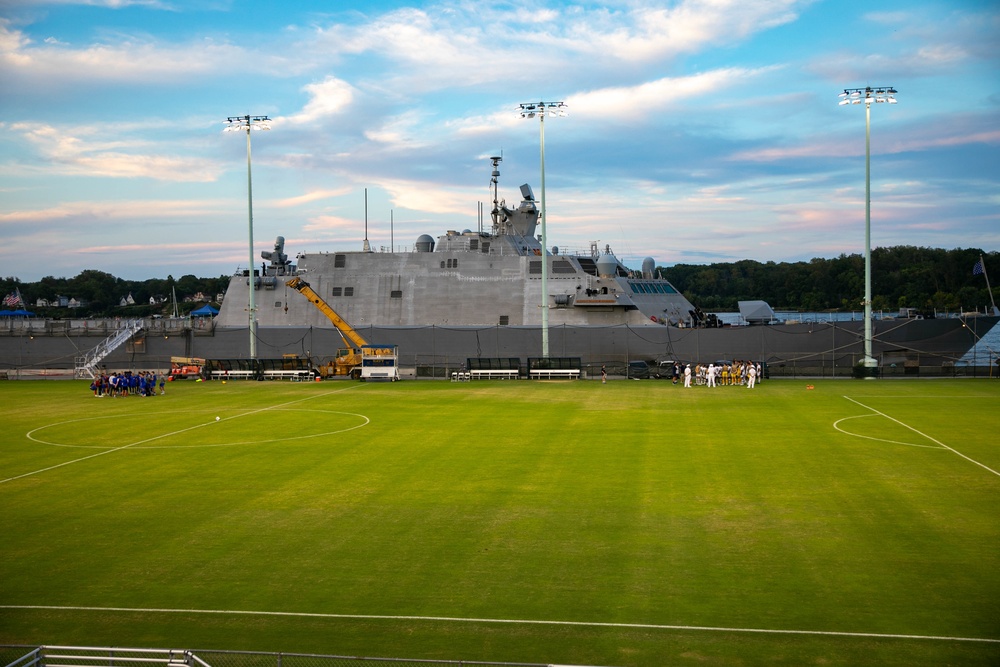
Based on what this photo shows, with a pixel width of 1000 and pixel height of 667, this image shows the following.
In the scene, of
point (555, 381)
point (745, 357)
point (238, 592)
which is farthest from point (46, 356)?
point (238, 592)

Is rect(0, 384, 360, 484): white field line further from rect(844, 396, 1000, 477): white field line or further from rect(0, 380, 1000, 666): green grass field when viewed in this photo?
rect(844, 396, 1000, 477): white field line

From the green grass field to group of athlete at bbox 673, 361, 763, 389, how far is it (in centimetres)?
1207

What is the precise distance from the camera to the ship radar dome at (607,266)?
171ft

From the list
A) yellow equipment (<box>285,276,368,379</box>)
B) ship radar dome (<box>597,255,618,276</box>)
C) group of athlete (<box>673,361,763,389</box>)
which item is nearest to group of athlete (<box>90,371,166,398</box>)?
yellow equipment (<box>285,276,368,379</box>)

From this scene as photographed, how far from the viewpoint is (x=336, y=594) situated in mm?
11891

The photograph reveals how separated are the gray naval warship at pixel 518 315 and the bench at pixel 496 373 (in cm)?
281

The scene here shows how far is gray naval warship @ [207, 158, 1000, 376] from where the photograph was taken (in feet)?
158

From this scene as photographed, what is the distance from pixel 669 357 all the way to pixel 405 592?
39.1m

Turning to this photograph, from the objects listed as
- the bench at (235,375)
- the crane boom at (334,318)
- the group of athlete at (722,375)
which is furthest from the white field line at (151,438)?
the group of athlete at (722,375)

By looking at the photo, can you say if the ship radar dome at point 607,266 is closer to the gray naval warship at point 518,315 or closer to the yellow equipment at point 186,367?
the gray naval warship at point 518,315

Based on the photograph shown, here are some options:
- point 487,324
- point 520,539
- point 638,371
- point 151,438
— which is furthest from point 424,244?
point 520,539

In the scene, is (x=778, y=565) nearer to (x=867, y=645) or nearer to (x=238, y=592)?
(x=867, y=645)

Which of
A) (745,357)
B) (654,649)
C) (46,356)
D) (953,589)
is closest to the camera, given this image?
(654,649)

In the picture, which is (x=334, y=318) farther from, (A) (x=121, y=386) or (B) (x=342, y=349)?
(A) (x=121, y=386)
